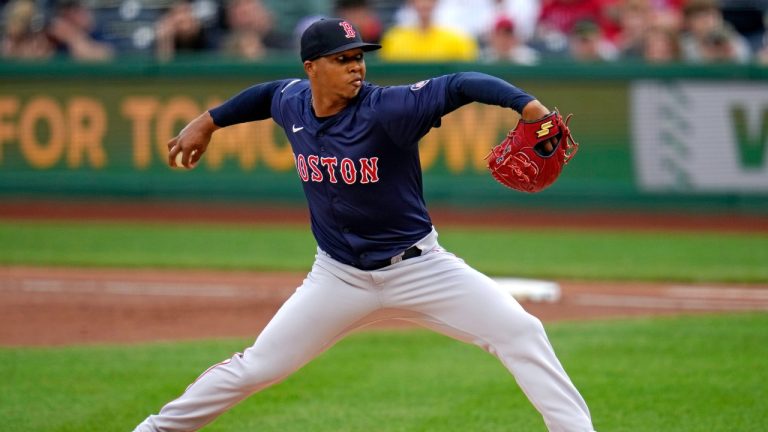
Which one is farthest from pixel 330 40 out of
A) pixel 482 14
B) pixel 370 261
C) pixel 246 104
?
pixel 482 14

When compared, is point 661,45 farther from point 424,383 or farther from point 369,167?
point 369,167

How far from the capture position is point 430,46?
1378 centimetres

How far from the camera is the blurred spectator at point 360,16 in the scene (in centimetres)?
1402

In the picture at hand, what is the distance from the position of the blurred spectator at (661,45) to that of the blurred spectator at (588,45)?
18.0 inches

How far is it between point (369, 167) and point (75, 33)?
474 inches

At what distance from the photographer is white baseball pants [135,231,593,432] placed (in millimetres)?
4484

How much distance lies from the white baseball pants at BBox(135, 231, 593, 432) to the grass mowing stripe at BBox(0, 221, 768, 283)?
575 centimetres

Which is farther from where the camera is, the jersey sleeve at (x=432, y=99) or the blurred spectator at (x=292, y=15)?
the blurred spectator at (x=292, y=15)

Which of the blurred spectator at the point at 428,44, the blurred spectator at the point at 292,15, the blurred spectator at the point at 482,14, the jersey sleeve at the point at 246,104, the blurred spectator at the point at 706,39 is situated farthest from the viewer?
the blurred spectator at the point at 292,15

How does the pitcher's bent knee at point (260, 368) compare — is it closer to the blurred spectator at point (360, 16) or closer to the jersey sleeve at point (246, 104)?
the jersey sleeve at point (246, 104)

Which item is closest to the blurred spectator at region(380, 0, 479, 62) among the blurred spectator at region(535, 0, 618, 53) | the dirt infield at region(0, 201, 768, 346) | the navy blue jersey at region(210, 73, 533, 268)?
the blurred spectator at region(535, 0, 618, 53)

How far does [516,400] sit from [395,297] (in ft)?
6.30

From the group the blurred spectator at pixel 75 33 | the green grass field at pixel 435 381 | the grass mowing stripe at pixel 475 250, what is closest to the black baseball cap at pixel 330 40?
the green grass field at pixel 435 381

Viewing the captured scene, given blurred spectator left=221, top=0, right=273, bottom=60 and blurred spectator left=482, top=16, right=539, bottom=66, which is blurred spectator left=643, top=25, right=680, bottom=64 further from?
blurred spectator left=221, top=0, right=273, bottom=60
